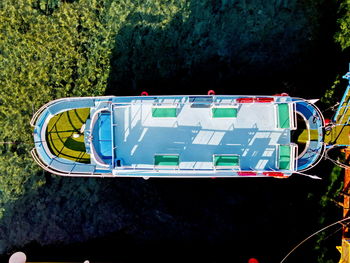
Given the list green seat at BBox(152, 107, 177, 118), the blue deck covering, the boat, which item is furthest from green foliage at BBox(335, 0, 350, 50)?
the blue deck covering

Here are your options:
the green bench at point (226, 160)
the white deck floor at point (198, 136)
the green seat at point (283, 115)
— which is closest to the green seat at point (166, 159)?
the white deck floor at point (198, 136)

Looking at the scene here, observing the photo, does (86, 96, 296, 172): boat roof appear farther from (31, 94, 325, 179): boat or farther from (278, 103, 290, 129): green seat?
(278, 103, 290, 129): green seat

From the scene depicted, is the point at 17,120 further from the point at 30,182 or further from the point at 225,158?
the point at 225,158

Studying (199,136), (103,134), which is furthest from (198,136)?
(103,134)

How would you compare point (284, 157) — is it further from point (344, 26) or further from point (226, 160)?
point (344, 26)

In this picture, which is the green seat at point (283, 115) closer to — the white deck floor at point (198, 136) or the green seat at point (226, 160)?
the white deck floor at point (198, 136)

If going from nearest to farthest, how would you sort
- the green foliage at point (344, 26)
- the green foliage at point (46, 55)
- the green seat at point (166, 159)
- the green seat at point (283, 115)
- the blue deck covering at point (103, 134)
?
the green seat at point (283, 115) → the green seat at point (166, 159) → the blue deck covering at point (103, 134) → the green foliage at point (344, 26) → the green foliage at point (46, 55)
